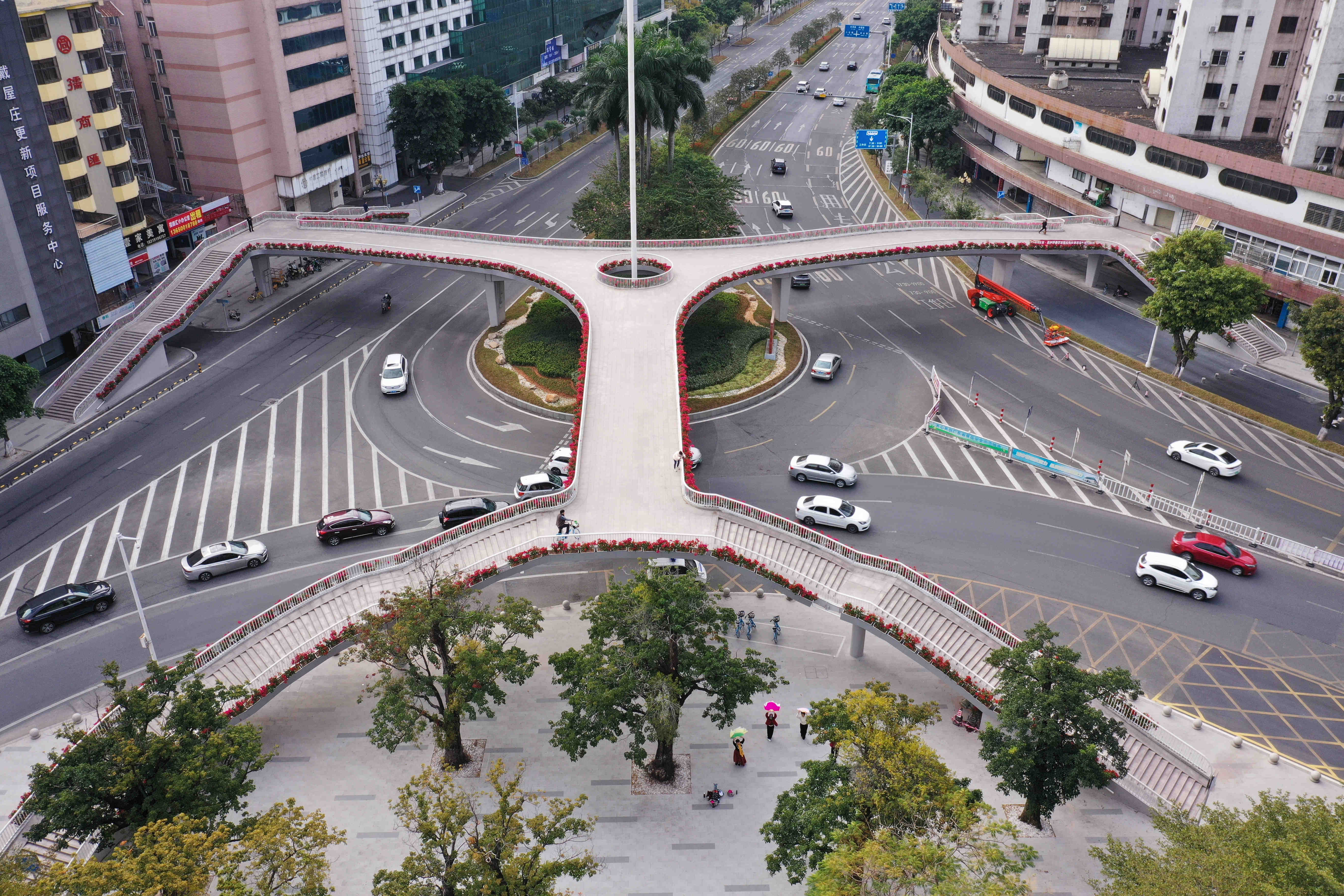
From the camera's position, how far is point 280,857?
83.5 ft

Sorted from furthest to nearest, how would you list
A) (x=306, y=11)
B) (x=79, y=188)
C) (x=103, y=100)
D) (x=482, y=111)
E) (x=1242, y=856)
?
1. (x=482, y=111)
2. (x=306, y=11)
3. (x=103, y=100)
4. (x=79, y=188)
5. (x=1242, y=856)

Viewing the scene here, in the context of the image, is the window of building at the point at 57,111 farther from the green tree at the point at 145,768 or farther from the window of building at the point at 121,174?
the green tree at the point at 145,768

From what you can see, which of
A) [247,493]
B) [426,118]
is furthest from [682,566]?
[426,118]

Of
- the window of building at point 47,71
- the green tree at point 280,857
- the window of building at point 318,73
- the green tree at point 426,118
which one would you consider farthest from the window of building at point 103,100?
the green tree at point 280,857

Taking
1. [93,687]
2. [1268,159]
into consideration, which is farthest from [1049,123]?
[93,687]

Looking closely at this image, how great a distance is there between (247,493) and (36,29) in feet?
115

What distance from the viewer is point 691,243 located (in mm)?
72125

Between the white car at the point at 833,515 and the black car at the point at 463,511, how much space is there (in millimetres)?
15684

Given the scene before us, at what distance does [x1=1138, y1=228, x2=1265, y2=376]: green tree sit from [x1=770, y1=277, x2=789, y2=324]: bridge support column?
24.1m

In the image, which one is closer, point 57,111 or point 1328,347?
point 1328,347

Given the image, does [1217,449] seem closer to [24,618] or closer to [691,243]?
[691,243]

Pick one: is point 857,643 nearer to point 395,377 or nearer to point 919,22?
point 395,377

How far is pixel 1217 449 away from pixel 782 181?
206 ft

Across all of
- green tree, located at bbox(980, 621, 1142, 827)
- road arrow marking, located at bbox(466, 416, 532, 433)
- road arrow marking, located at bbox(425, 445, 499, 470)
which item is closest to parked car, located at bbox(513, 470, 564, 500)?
road arrow marking, located at bbox(425, 445, 499, 470)
